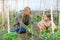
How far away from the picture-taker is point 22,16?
149 inches

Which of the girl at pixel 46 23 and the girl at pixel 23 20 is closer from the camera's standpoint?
the girl at pixel 46 23

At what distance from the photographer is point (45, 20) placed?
A: 3.54 metres

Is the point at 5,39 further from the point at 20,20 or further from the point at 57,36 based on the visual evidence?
the point at 20,20

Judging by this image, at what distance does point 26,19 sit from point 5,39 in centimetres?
113

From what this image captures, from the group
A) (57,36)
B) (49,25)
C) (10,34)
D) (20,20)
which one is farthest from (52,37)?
(20,20)

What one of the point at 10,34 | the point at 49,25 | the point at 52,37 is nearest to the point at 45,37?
the point at 52,37

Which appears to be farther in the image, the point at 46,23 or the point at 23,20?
the point at 23,20

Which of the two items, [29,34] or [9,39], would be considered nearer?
[9,39]

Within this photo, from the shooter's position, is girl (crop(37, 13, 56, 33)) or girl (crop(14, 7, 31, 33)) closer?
girl (crop(37, 13, 56, 33))

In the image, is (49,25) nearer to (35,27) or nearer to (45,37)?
(35,27)

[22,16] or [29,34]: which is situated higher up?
[22,16]

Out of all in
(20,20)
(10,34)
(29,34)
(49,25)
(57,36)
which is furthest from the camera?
(20,20)

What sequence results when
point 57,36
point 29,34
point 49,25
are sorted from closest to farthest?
1. point 57,36
2. point 29,34
3. point 49,25

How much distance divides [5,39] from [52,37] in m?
0.62
